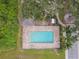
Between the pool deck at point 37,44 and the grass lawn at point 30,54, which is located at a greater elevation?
the pool deck at point 37,44

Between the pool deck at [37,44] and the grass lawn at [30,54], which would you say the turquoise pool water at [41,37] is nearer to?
the pool deck at [37,44]

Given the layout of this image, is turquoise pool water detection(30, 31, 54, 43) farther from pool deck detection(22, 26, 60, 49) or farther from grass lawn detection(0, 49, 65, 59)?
grass lawn detection(0, 49, 65, 59)

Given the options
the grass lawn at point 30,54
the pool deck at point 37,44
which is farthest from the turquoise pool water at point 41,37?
the grass lawn at point 30,54

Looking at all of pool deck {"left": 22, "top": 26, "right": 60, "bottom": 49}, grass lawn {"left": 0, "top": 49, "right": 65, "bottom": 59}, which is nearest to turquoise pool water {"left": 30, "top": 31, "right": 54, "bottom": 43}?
pool deck {"left": 22, "top": 26, "right": 60, "bottom": 49}

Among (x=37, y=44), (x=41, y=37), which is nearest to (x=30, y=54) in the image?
(x=37, y=44)

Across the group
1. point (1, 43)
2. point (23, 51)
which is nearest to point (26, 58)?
point (23, 51)

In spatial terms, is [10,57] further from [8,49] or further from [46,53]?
[46,53]
